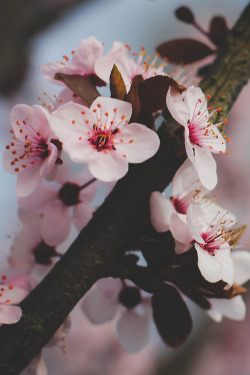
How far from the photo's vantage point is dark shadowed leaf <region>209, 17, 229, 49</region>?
1.16 metres

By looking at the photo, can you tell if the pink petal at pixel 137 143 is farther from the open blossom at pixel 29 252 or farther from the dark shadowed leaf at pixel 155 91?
the open blossom at pixel 29 252

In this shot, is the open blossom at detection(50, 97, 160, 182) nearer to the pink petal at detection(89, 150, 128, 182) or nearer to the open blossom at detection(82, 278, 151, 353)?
the pink petal at detection(89, 150, 128, 182)

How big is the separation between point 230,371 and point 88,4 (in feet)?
9.91

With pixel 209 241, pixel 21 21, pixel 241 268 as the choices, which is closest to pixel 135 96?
pixel 209 241

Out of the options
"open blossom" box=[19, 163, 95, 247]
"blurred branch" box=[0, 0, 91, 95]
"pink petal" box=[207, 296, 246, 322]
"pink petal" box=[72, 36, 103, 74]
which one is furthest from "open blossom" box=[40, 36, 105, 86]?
"blurred branch" box=[0, 0, 91, 95]

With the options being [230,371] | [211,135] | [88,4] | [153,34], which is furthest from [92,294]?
[153,34]

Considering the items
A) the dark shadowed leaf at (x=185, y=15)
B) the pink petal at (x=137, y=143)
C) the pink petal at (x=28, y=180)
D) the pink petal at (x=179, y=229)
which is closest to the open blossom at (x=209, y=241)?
the pink petal at (x=179, y=229)

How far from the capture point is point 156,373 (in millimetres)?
2779

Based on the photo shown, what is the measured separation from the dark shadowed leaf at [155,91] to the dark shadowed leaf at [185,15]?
1.81ft

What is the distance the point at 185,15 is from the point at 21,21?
78 centimetres

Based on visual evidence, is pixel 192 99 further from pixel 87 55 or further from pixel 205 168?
pixel 87 55

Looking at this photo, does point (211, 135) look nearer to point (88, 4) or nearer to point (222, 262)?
point (222, 262)

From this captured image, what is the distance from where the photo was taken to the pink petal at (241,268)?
2.95ft

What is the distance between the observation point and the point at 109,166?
2.41 feet
